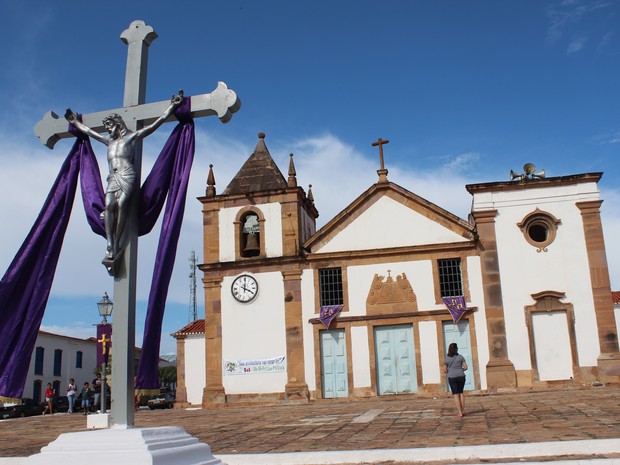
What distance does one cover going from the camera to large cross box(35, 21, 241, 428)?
5000 millimetres

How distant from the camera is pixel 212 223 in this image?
24.5 meters

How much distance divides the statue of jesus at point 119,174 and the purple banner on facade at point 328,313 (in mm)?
17730

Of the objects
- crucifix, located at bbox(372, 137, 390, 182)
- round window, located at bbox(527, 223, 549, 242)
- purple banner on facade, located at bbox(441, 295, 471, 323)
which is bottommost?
purple banner on facade, located at bbox(441, 295, 471, 323)

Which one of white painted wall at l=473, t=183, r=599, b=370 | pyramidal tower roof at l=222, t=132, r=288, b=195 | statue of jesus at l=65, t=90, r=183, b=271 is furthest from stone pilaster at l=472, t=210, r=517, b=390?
statue of jesus at l=65, t=90, r=183, b=271

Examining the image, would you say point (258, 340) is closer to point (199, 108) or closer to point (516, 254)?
point (516, 254)

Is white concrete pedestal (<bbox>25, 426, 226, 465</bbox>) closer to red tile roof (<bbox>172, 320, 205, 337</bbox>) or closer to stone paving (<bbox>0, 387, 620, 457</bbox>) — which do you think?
Answer: stone paving (<bbox>0, 387, 620, 457</bbox>)

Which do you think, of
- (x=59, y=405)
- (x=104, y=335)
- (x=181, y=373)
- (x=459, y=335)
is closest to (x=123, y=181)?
(x=104, y=335)

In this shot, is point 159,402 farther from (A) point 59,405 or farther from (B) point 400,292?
(B) point 400,292

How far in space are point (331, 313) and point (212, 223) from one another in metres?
5.73

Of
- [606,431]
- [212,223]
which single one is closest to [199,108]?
[606,431]

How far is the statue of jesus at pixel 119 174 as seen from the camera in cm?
515

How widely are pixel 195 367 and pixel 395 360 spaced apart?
25.5 feet

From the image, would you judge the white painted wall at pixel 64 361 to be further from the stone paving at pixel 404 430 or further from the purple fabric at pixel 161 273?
the purple fabric at pixel 161 273

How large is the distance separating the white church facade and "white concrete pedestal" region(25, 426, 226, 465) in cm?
1814
